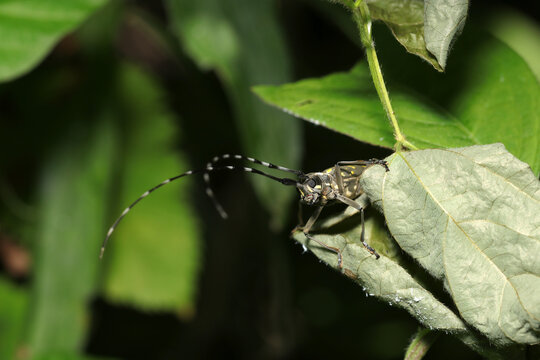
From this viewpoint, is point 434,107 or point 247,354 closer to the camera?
point 434,107

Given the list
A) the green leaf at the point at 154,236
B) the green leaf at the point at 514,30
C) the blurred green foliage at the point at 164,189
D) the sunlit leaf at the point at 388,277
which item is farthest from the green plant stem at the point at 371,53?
the green leaf at the point at 514,30

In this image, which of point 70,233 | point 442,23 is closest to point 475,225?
point 442,23

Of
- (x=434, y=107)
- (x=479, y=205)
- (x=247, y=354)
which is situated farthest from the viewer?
(x=247, y=354)

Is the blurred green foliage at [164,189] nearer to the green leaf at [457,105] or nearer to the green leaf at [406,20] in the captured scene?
the green leaf at [457,105]

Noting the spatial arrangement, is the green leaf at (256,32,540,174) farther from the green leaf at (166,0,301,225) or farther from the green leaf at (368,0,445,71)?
the green leaf at (166,0,301,225)

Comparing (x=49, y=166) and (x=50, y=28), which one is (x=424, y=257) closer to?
(x=50, y=28)

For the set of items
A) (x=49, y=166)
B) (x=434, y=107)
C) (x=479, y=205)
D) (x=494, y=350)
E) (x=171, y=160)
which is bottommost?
(x=49, y=166)

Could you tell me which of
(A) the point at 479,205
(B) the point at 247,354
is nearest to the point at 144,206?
(B) the point at 247,354
